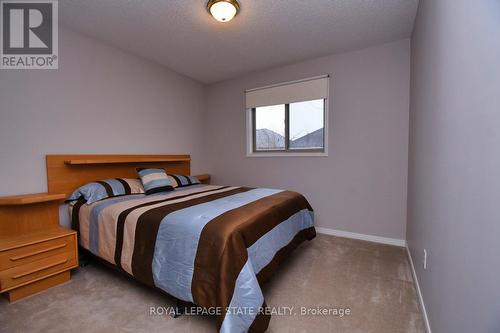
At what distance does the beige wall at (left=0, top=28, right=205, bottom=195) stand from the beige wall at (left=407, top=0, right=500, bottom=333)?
3.19 meters

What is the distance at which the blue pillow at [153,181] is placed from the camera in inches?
102

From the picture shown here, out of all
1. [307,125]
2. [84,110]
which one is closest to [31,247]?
[84,110]

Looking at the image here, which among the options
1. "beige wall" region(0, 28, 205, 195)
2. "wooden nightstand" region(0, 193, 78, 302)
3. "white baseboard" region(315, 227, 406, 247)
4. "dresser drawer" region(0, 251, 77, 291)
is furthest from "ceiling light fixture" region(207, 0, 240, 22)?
"white baseboard" region(315, 227, 406, 247)

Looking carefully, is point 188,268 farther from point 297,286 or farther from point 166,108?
point 166,108

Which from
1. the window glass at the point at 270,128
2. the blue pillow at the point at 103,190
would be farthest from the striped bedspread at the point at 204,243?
the window glass at the point at 270,128

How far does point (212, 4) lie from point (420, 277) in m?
2.82

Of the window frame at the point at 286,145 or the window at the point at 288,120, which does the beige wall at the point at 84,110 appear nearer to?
the window frame at the point at 286,145

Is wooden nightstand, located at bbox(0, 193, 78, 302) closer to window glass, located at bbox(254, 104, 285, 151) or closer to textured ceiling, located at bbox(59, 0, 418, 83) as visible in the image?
textured ceiling, located at bbox(59, 0, 418, 83)

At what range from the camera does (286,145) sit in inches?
137

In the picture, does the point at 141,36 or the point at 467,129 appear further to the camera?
the point at 141,36

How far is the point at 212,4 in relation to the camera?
1911mm

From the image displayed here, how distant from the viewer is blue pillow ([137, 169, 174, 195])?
2.59 m

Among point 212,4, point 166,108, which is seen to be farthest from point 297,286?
point 166,108

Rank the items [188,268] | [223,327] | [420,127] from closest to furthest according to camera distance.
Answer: [223,327] < [188,268] < [420,127]
